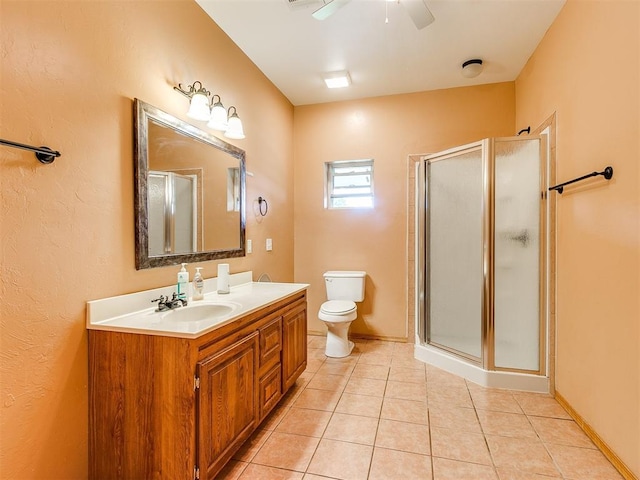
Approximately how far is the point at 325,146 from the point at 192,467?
10.2 feet

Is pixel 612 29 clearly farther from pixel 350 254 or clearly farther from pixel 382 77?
pixel 350 254

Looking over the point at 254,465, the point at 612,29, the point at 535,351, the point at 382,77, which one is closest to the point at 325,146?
the point at 382,77

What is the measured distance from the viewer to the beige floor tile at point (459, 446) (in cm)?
163

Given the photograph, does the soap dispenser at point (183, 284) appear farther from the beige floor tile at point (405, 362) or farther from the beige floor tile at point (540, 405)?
the beige floor tile at point (540, 405)

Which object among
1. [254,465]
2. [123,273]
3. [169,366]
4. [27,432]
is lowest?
[254,465]

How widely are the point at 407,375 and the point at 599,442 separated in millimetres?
1198

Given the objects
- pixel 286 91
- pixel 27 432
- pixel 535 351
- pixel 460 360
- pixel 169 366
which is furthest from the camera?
pixel 286 91

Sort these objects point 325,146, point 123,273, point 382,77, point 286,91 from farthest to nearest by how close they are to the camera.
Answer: point 325,146, point 286,91, point 382,77, point 123,273

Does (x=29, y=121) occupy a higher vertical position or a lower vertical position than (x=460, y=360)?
higher

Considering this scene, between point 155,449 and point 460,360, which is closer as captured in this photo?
point 155,449

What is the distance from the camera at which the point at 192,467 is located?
49.5 inches

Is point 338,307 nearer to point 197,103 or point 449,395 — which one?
point 449,395

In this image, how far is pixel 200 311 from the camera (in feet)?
5.87

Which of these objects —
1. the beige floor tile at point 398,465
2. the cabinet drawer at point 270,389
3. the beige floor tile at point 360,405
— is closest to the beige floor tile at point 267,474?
the cabinet drawer at point 270,389
